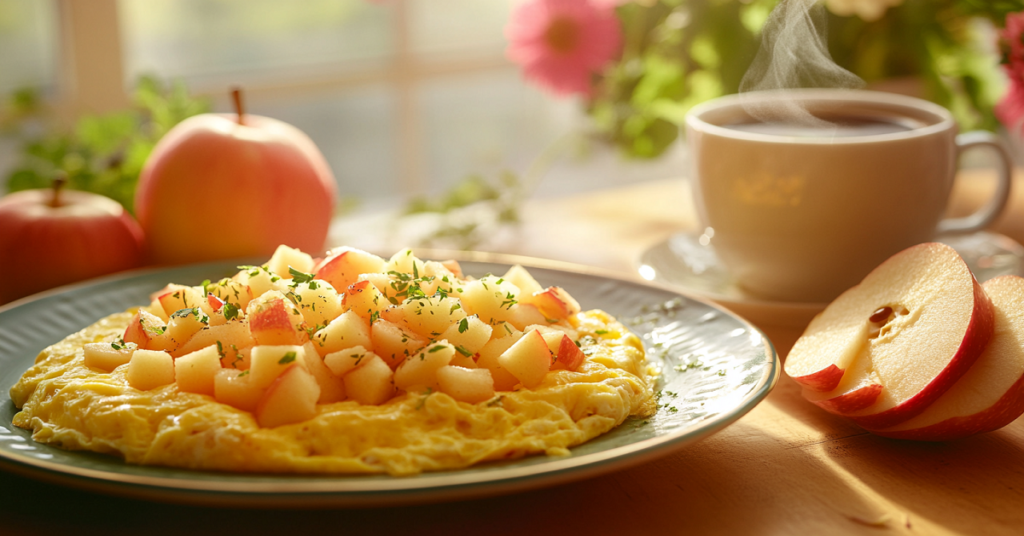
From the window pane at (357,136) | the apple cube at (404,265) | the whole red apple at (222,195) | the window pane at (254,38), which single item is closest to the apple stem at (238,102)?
the whole red apple at (222,195)

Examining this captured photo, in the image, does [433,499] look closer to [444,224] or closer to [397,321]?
[397,321]

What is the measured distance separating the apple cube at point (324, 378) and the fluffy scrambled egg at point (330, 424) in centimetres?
3

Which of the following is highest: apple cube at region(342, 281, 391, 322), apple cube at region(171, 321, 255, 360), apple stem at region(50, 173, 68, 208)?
apple stem at region(50, 173, 68, 208)

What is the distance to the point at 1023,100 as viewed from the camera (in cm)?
179

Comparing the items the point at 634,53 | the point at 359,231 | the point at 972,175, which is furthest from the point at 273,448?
the point at 972,175

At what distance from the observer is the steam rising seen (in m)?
1.55

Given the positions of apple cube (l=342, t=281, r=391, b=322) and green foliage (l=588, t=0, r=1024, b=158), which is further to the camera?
green foliage (l=588, t=0, r=1024, b=158)

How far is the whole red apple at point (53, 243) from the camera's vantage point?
5.25ft

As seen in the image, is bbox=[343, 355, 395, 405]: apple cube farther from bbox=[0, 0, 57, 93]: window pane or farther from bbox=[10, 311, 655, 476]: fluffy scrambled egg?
bbox=[0, 0, 57, 93]: window pane

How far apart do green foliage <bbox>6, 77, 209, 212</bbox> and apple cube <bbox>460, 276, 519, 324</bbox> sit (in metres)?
1.14

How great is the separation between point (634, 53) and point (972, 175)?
108cm

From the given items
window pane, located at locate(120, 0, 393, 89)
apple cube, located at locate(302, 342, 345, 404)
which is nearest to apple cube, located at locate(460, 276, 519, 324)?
apple cube, located at locate(302, 342, 345, 404)

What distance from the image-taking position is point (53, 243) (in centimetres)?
161

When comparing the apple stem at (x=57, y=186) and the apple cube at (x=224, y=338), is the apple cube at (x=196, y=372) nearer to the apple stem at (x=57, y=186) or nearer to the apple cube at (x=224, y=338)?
the apple cube at (x=224, y=338)
